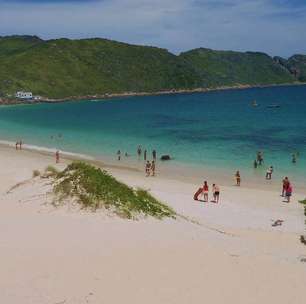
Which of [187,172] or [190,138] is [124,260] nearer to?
[187,172]

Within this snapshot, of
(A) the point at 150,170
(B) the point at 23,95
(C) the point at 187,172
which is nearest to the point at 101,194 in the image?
(A) the point at 150,170

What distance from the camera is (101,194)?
17.0 meters

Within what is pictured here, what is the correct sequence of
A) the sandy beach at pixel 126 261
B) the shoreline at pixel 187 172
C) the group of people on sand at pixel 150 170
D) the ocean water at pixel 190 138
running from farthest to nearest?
the ocean water at pixel 190 138
the group of people on sand at pixel 150 170
the shoreline at pixel 187 172
the sandy beach at pixel 126 261

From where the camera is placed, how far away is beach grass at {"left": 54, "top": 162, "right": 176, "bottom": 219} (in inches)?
653

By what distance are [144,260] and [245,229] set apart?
10283 millimetres

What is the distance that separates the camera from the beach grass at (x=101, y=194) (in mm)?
16578

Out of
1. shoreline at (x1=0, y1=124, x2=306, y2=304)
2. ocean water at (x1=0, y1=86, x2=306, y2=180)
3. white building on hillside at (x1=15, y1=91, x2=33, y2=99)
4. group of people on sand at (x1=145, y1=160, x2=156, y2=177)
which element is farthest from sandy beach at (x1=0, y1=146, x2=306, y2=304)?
white building on hillside at (x1=15, y1=91, x2=33, y2=99)

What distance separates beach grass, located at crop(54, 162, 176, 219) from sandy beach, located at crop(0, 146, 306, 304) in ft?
1.62

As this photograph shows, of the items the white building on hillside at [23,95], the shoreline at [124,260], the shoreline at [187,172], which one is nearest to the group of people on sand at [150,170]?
the shoreline at [187,172]

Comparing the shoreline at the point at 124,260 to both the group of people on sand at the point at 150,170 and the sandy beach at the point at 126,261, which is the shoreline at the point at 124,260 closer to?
the sandy beach at the point at 126,261

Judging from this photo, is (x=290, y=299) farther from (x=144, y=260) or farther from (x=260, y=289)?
(x=144, y=260)

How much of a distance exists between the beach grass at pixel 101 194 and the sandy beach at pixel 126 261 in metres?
0.49

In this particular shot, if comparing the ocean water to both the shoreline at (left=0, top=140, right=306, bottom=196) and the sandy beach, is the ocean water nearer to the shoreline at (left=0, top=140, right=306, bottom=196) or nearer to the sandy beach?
the shoreline at (left=0, top=140, right=306, bottom=196)

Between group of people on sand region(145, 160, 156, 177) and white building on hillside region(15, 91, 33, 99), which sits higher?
white building on hillside region(15, 91, 33, 99)
